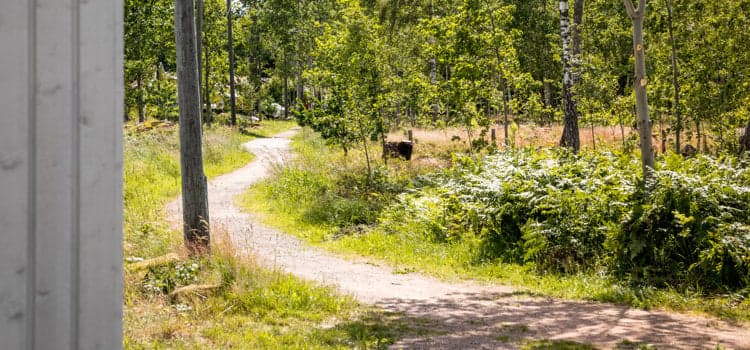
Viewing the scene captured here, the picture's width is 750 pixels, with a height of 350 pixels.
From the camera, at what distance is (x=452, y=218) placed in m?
12.6

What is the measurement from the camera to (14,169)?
222cm

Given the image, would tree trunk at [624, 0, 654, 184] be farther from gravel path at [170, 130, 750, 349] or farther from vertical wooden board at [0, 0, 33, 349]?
vertical wooden board at [0, 0, 33, 349]

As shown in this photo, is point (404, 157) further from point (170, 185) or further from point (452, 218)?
point (452, 218)

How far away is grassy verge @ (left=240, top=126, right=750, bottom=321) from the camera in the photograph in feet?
27.6

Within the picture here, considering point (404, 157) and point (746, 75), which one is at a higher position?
point (746, 75)

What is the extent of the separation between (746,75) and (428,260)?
39.5 feet

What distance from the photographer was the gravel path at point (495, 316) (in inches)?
257

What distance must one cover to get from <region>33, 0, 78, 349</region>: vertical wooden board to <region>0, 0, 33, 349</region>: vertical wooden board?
4cm

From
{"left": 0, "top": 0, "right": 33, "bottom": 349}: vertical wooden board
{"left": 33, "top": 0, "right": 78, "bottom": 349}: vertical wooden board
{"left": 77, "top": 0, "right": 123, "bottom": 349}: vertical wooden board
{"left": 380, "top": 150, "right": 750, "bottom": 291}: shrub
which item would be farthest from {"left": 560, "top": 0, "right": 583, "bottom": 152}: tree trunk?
{"left": 0, "top": 0, "right": 33, "bottom": 349}: vertical wooden board

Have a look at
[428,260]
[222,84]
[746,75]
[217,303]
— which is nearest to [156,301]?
[217,303]

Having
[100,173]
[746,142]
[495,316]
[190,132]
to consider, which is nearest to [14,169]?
[100,173]

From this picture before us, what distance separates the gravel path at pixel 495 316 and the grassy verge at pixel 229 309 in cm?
52

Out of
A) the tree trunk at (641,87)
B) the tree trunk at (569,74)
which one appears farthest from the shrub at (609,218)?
the tree trunk at (569,74)

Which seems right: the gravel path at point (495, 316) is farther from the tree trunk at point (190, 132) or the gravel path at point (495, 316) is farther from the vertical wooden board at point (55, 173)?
the vertical wooden board at point (55, 173)
